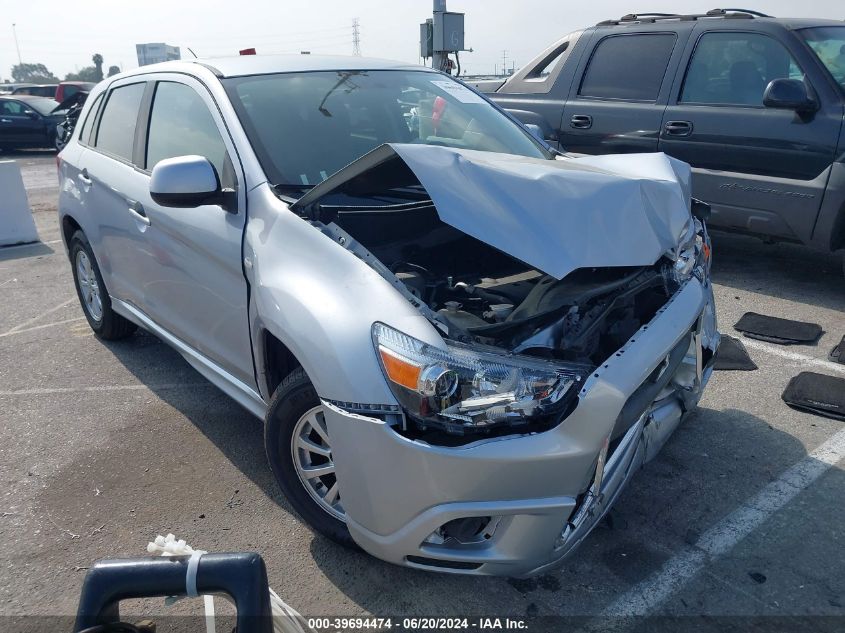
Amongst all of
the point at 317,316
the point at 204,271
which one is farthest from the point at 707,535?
the point at 204,271

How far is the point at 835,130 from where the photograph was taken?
16.6ft

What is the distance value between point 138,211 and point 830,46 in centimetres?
500

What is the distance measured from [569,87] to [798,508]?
477 centimetres

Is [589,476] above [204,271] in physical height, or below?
below

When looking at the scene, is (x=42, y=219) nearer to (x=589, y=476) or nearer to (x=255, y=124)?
(x=255, y=124)

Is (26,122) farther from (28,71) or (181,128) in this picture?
(28,71)

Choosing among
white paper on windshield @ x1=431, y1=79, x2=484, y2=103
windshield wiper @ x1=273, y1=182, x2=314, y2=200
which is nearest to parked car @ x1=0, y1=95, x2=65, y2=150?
white paper on windshield @ x1=431, y1=79, x2=484, y2=103

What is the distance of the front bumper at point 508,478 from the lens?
2.14 meters

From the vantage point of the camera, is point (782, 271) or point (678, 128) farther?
point (782, 271)

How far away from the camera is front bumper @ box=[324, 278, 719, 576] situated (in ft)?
7.02

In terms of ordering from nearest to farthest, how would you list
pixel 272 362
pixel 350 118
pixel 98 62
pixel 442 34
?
pixel 272 362
pixel 350 118
pixel 442 34
pixel 98 62

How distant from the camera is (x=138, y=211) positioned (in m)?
3.80

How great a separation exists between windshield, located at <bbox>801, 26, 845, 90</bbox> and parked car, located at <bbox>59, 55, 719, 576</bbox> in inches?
109

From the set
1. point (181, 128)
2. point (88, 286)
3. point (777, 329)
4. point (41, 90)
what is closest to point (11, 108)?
point (41, 90)
